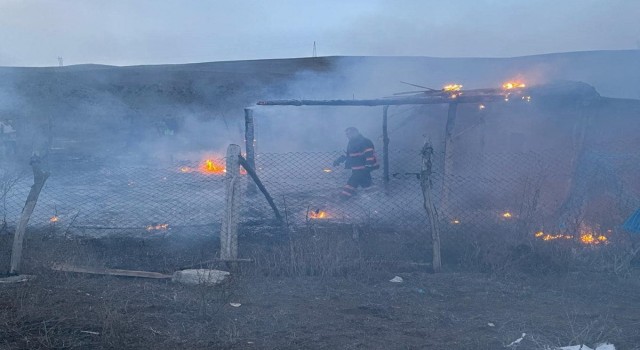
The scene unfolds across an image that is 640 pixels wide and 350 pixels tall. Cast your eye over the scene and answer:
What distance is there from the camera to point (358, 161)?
1086 centimetres

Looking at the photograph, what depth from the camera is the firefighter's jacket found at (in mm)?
10805

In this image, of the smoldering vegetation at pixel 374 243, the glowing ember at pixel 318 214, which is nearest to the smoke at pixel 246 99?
the smoldering vegetation at pixel 374 243

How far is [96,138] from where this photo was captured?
73.7ft

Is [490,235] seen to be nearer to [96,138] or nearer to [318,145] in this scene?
[318,145]

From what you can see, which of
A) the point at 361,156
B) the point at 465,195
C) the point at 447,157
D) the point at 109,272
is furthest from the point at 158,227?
the point at 465,195

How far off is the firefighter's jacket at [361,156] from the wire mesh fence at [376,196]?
693 mm

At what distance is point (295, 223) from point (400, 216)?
6.78ft

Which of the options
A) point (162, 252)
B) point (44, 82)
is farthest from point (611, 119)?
point (44, 82)

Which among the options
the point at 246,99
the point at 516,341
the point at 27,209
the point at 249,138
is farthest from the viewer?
the point at 246,99

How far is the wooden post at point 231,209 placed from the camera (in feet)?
18.3

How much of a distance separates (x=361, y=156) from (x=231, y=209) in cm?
566

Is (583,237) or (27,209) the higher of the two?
(27,209)

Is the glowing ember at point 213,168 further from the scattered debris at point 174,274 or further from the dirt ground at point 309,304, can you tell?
the scattered debris at point 174,274

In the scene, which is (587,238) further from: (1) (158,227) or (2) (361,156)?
(1) (158,227)
